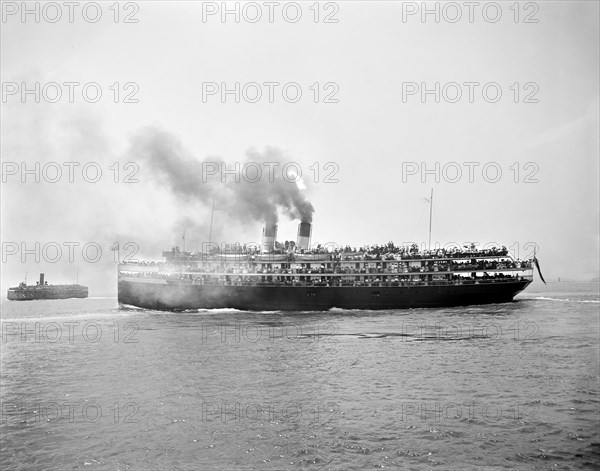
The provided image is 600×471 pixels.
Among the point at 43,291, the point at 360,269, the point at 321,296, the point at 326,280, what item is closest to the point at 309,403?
the point at 321,296

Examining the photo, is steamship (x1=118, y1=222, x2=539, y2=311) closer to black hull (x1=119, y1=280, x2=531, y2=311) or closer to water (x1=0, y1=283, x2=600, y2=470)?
black hull (x1=119, y1=280, x2=531, y2=311)

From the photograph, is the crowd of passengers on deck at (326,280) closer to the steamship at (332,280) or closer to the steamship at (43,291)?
the steamship at (332,280)

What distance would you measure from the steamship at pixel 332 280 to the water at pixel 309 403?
1049 inches

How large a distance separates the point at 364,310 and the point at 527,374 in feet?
128

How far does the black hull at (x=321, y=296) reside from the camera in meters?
58.8

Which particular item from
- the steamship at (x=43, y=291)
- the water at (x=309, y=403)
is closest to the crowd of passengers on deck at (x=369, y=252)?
the water at (x=309, y=403)

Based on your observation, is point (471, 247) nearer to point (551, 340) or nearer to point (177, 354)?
point (551, 340)

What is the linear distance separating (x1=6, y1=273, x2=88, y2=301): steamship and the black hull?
9245 centimetres

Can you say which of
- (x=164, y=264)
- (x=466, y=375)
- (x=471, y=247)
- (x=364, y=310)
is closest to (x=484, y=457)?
(x=466, y=375)

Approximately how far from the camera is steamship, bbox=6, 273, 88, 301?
447ft

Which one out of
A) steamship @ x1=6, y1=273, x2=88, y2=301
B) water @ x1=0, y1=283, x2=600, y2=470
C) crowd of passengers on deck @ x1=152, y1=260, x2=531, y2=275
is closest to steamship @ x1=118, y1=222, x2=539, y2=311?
crowd of passengers on deck @ x1=152, y1=260, x2=531, y2=275

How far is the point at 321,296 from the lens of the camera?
60500mm

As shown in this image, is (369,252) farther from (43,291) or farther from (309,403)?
(43,291)

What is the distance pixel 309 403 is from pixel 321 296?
43716 millimetres
